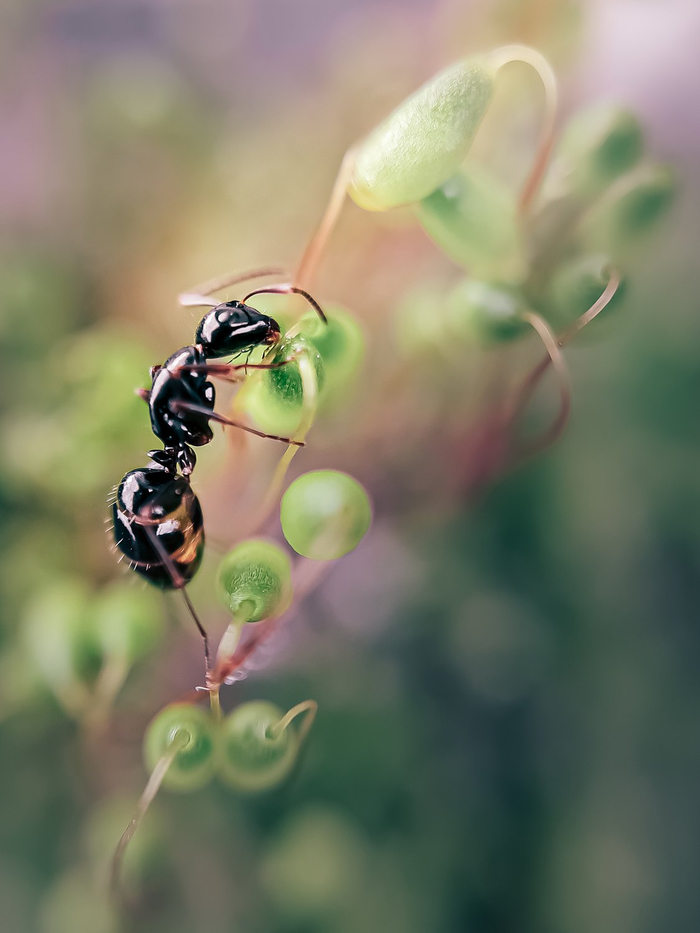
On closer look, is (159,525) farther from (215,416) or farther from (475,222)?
(475,222)

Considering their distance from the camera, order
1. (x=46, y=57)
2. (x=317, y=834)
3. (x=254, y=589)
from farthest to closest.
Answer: (x=46, y=57) → (x=317, y=834) → (x=254, y=589)

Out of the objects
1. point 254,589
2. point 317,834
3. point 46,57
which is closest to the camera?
point 254,589

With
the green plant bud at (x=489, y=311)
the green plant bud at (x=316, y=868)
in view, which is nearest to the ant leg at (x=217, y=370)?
the green plant bud at (x=489, y=311)

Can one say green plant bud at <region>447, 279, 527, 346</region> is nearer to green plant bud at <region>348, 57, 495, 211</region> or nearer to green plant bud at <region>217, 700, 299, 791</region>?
green plant bud at <region>348, 57, 495, 211</region>

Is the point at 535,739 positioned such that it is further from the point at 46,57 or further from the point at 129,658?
the point at 46,57

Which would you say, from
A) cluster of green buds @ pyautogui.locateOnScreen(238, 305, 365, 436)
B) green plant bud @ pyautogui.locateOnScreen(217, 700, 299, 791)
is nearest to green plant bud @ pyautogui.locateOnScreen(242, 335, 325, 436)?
cluster of green buds @ pyautogui.locateOnScreen(238, 305, 365, 436)

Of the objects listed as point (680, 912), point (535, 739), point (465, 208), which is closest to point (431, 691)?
point (535, 739)

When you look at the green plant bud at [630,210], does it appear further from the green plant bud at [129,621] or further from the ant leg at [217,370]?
the green plant bud at [129,621]
